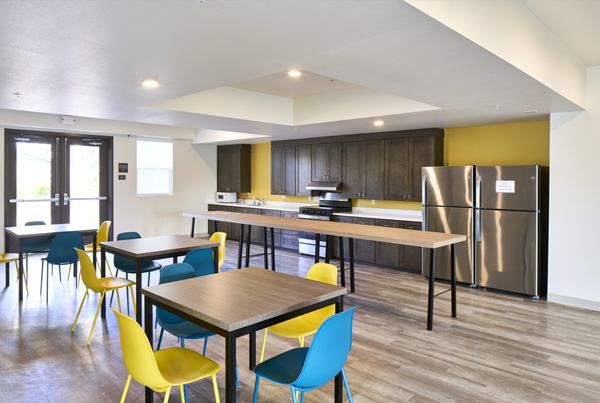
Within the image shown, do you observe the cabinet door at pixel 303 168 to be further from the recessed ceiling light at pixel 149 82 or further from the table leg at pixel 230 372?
the table leg at pixel 230 372

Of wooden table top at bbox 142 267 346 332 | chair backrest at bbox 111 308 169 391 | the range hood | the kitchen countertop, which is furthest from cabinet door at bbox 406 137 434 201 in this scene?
chair backrest at bbox 111 308 169 391

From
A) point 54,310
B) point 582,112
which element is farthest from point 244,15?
point 582,112

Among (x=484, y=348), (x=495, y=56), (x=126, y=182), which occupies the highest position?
(x=495, y=56)

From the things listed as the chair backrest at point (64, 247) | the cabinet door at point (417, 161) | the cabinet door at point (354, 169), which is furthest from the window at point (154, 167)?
the cabinet door at point (417, 161)

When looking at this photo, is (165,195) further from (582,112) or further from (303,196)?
(582,112)

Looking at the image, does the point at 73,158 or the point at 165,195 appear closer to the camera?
the point at 73,158

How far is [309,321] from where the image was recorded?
2859 millimetres

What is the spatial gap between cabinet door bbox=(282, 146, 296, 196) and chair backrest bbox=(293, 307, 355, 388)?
A: 6370 mm

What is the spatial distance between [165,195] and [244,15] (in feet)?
25.1

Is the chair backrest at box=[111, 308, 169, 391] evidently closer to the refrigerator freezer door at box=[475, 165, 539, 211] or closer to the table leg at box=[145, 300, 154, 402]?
the table leg at box=[145, 300, 154, 402]

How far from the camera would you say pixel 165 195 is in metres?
9.25

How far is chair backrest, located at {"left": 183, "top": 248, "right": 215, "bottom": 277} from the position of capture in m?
3.62

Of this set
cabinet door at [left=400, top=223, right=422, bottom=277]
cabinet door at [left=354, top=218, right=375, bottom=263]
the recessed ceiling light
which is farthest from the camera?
cabinet door at [left=354, top=218, right=375, bottom=263]

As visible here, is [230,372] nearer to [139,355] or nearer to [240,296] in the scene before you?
[139,355]
